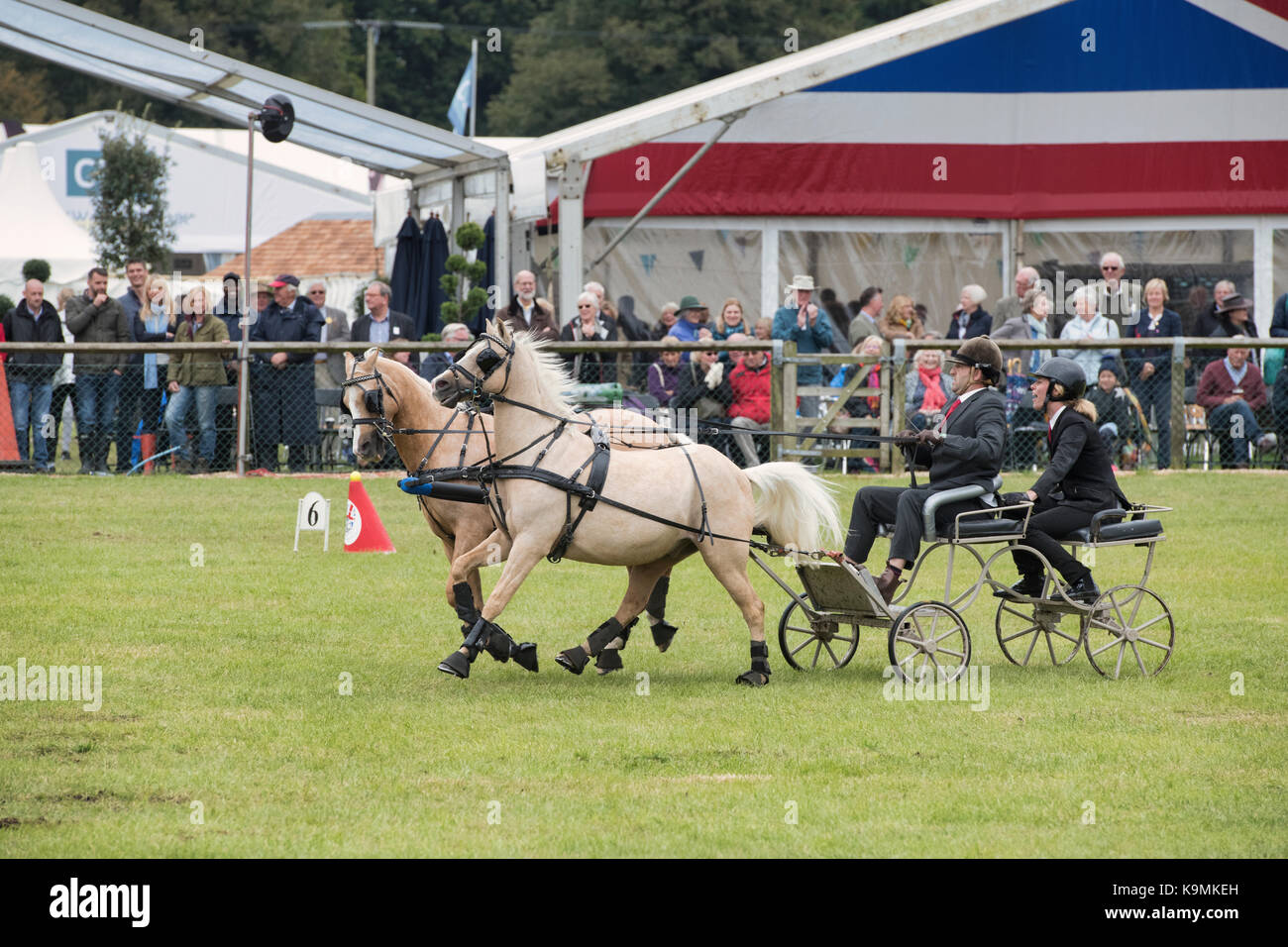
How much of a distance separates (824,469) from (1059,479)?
9018 mm

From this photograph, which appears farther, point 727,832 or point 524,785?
point 524,785

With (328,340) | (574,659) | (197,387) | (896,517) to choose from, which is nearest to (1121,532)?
(896,517)

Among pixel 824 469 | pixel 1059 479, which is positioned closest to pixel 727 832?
pixel 1059 479

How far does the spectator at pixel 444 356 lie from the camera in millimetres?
18078

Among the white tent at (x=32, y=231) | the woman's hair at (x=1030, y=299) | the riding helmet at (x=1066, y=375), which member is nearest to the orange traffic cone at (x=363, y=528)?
the riding helmet at (x=1066, y=375)

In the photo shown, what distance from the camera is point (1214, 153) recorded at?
2302cm

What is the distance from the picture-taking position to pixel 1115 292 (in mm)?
21344

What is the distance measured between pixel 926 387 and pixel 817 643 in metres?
8.80

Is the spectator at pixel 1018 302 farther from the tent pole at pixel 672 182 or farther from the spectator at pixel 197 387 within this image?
the spectator at pixel 197 387

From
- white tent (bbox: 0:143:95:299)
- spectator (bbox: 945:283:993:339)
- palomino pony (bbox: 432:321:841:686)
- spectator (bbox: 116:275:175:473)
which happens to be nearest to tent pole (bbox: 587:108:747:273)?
spectator (bbox: 945:283:993:339)

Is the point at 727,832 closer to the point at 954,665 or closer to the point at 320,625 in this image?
the point at 954,665

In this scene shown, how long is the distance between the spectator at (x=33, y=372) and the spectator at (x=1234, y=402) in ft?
40.5

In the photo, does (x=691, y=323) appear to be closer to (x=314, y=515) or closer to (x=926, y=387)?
(x=926, y=387)

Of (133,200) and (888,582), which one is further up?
(133,200)
